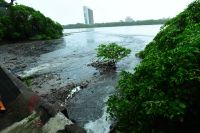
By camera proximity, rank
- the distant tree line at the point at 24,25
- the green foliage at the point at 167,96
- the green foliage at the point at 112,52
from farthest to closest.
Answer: the distant tree line at the point at 24,25, the green foliage at the point at 112,52, the green foliage at the point at 167,96

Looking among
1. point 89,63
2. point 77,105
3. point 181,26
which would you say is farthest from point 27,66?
point 181,26

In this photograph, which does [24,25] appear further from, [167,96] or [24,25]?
[167,96]

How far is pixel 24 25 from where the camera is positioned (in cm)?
6975

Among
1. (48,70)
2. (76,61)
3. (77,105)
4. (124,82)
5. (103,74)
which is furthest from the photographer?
(76,61)

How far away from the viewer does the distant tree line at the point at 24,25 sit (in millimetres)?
68594

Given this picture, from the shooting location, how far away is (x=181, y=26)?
16.8 metres

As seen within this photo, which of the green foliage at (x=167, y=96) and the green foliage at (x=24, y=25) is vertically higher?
the green foliage at (x=167, y=96)

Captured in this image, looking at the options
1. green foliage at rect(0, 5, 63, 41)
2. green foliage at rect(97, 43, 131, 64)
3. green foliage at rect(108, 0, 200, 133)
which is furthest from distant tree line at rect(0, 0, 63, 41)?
green foliage at rect(108, 0, 200, 133)

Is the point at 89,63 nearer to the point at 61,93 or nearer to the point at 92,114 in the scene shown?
the point at 61,93

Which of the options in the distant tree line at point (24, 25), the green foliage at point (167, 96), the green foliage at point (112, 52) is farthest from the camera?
the distant tree line at point (24, 25)

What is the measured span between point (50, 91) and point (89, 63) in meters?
12.8

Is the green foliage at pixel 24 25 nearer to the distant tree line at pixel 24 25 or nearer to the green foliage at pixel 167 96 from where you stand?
the distant tree line at pixel 24 25

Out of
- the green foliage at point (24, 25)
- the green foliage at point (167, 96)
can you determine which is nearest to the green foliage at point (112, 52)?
the green foliage at point (167, 96)

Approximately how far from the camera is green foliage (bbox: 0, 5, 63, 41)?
225 ft
